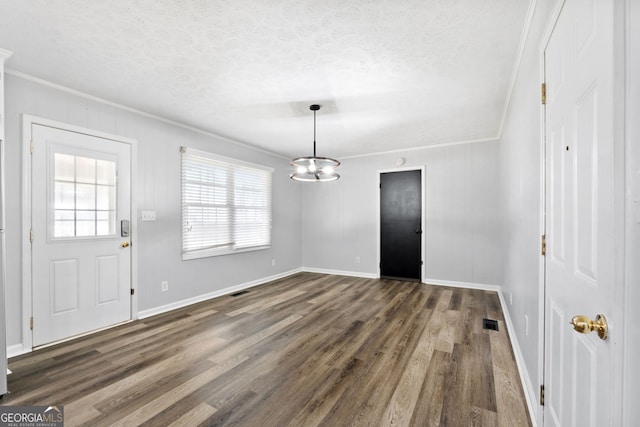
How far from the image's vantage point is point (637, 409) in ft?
2.13

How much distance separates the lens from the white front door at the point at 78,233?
2.72 meters

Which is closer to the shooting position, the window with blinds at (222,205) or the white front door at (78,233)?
Result: the white front door at (78,233)

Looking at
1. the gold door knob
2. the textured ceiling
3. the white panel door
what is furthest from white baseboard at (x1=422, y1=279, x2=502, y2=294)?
the gold door knob

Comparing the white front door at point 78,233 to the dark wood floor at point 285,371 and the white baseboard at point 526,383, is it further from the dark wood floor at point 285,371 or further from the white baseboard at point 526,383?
the white baseboard at point 526,383

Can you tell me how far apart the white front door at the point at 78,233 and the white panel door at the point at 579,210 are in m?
3.98

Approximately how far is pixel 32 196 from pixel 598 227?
4026mm

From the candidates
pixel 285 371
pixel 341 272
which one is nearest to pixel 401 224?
pixel 341 272

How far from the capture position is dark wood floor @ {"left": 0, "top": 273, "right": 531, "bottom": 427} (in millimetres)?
1776

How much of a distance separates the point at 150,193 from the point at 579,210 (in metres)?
4.05

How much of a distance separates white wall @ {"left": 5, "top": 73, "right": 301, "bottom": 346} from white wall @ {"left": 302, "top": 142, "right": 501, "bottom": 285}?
1.22 meters

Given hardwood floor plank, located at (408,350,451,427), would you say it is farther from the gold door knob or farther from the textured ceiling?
the textured ceiling

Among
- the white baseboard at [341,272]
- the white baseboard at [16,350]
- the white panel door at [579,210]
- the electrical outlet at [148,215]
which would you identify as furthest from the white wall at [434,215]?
the white baseboard at [16,350]

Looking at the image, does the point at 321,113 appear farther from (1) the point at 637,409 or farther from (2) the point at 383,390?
(1) the point at 637,409

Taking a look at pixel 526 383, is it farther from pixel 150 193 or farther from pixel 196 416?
pixel 150 193
